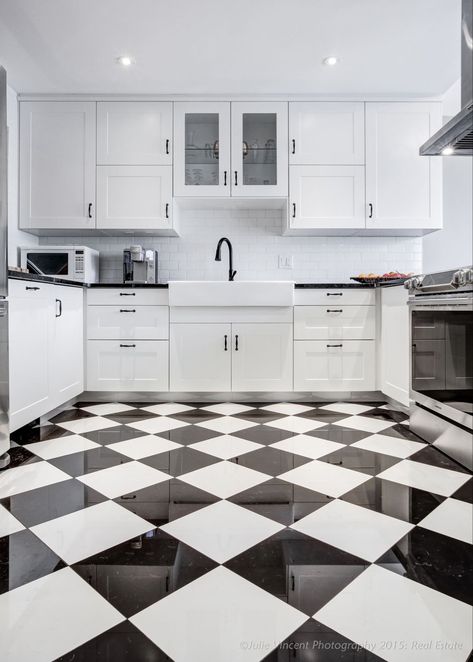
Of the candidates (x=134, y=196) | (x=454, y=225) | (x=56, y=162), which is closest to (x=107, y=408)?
(x=134, y=196)

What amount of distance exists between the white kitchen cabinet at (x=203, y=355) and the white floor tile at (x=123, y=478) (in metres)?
1.26

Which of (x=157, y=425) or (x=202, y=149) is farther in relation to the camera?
(x=202, y=149)

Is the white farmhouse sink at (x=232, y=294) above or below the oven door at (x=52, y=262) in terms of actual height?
below

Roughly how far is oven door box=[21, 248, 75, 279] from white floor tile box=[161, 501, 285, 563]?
95.4 inches

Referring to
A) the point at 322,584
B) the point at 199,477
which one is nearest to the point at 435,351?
the point at 322,584

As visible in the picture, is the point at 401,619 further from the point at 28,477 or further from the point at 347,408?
the point at 347,408

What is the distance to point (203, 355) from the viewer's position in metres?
3.07

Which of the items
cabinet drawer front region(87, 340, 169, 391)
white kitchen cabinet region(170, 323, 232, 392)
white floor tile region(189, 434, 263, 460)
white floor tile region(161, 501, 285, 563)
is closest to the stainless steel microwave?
cabinet drawer front region(87, 340, 169, 391)

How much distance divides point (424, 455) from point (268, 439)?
74cm

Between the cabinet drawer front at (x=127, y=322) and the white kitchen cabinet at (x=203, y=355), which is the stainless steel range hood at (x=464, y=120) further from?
the cabinet drawer front at (x=127, y=322)

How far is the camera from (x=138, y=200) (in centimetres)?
334

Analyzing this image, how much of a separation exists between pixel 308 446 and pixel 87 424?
4.24ft

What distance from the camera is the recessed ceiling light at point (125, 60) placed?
9.35ft

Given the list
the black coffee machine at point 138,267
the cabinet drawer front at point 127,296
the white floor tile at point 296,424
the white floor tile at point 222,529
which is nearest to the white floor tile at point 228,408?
the white floor tile at point 296,424
